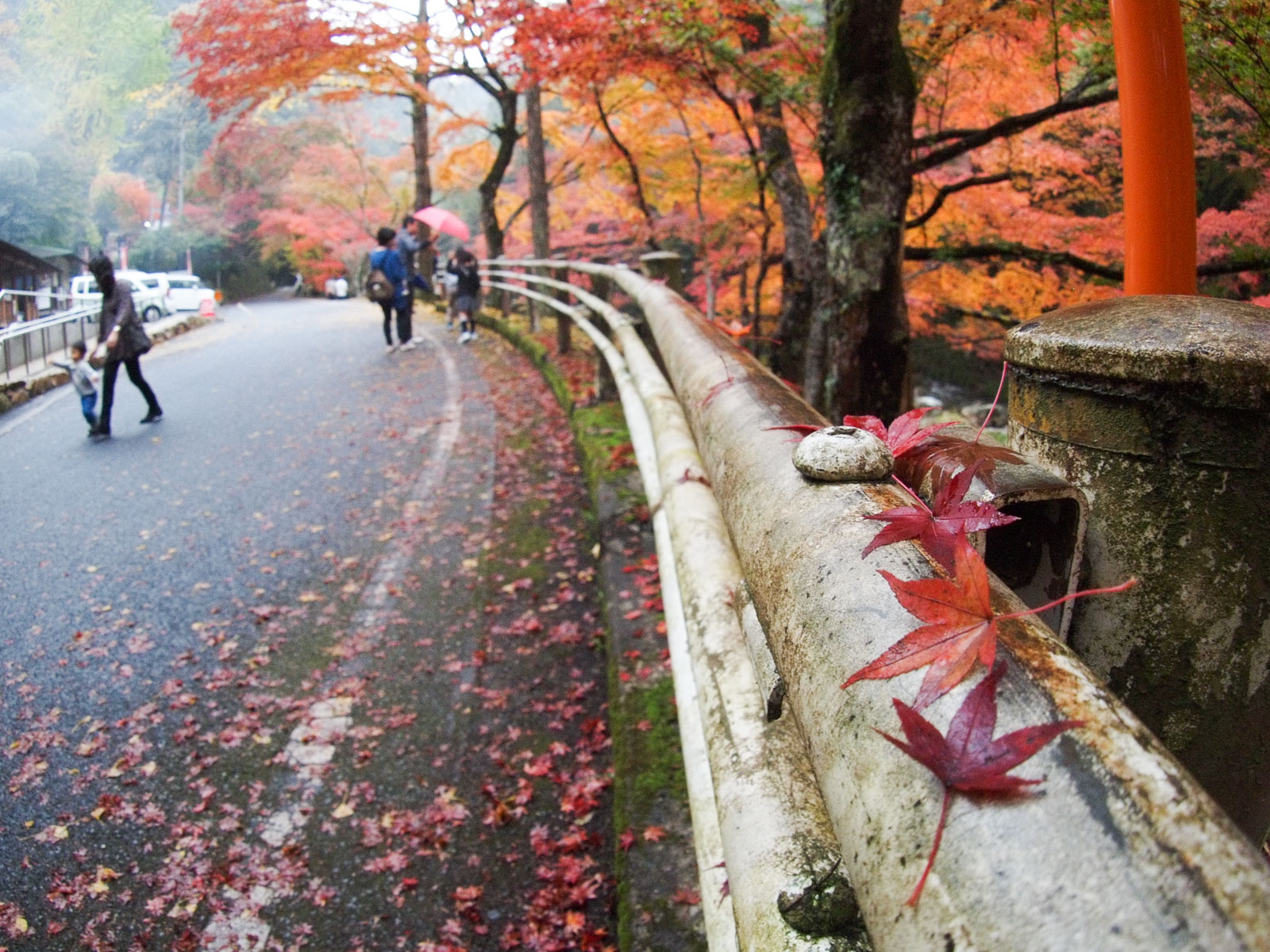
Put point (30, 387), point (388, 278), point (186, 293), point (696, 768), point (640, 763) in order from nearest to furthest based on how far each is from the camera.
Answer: point (696, 768) < point (640, 763) < point (30, 387) < point (388, 278) < point (186, 293)

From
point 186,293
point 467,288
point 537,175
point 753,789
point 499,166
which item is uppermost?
point 499,166

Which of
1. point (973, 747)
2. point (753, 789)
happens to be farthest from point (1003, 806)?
point (753, 789)

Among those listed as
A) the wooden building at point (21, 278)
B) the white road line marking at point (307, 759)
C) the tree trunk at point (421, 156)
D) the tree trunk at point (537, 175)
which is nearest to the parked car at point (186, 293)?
the tree trunk at point (421, 156)

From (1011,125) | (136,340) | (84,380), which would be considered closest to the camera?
(1011,125)

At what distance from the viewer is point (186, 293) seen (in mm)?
26594

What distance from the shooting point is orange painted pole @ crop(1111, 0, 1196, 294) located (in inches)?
58.3

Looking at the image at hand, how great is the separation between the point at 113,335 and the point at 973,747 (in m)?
8.28

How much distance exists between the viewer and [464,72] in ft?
45.8

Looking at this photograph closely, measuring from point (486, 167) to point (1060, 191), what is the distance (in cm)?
1657

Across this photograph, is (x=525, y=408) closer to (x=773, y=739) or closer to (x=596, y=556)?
(x=596, y=556)

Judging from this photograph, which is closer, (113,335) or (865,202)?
(865,202)

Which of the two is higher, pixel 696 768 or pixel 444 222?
pixel 444 222

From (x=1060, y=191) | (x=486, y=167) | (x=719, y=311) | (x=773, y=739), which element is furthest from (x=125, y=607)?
(x=486, y=167)

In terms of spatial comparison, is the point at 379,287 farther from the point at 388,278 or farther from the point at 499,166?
the point at 499,166
